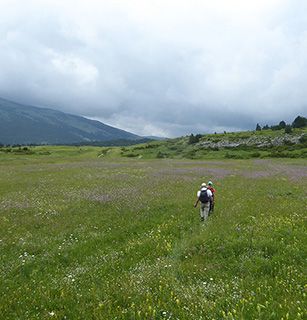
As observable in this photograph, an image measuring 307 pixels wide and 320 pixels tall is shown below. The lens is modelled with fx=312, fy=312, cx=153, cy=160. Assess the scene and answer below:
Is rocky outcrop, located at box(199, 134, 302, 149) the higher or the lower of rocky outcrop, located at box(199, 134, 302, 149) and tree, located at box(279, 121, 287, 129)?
the lower

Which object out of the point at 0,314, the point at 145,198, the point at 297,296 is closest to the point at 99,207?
the point at 145,198

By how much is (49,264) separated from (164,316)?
622cm

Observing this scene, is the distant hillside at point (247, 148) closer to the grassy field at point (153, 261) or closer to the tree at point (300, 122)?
the tree at point (300, 122)

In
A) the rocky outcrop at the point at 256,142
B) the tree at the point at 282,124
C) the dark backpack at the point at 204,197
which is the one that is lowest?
the dark backpack at the point at 204,197

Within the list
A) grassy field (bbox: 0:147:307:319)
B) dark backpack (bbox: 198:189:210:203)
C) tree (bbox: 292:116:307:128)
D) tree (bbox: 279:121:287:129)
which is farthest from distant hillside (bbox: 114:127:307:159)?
dark backpack (bbox: 198:189:210:203)

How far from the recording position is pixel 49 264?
1220 cm

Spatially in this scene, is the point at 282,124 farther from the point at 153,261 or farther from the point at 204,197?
the point at 153,261

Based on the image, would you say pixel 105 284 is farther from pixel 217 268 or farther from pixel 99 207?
pixel 99 207

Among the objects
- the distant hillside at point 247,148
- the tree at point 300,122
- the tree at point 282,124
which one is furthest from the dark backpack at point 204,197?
the tree at point 282,124

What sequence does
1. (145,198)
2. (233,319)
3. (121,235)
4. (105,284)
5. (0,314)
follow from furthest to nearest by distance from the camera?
(145,198) < (121,235) < (105,284) < (0,314) < (233,319)

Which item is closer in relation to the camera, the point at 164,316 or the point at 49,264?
the point at 164,316

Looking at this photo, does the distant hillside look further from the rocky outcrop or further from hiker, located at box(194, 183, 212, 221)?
hiker, located at box(194, 183, 212, 221)

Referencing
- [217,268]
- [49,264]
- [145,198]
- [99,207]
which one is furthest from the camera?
[145,198]

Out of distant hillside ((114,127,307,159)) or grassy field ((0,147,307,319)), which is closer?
grassy field ((0,147,307,319))
